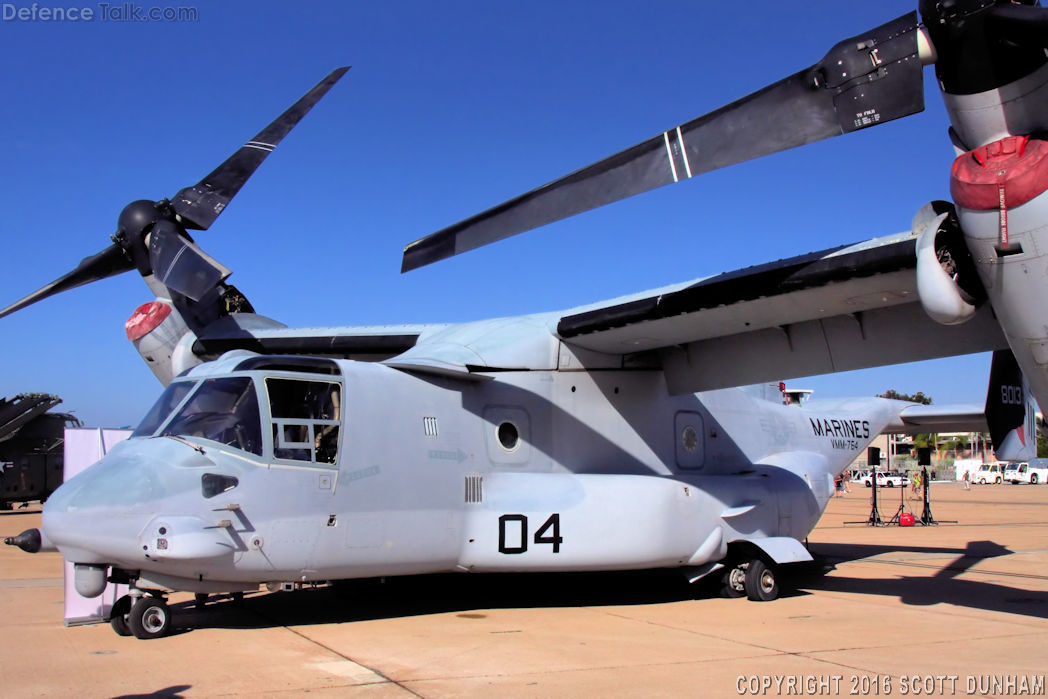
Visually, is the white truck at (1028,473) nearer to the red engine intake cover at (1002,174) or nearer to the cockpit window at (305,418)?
the red engine intake cover at (1002,174)

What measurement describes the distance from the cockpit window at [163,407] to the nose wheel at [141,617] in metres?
1.47

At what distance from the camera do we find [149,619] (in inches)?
281

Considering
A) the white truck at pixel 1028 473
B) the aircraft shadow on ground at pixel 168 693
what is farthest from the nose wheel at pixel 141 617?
the white truck at pixel 1028 473

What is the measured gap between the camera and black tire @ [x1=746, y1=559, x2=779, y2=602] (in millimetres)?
9852

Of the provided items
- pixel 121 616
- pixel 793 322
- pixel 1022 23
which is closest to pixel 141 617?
pixel 121 616

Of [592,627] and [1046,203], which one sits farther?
[592,627]

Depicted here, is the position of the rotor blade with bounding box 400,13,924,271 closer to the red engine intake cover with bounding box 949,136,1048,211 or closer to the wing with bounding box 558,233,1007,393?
the red engine intake cover with bounding box 949,136,1048,211

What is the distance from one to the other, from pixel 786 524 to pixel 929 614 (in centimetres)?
246

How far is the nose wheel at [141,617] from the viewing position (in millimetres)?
7086

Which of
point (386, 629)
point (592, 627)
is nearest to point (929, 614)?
point (592, 627)

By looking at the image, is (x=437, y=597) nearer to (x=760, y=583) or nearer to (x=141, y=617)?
(x=141, y=617)

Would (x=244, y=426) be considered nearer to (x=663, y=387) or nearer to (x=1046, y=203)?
(x=663, y=387)

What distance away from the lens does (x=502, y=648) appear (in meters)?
6.85

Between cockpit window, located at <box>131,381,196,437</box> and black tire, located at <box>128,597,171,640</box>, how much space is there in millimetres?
1479
